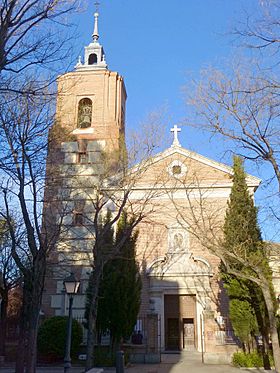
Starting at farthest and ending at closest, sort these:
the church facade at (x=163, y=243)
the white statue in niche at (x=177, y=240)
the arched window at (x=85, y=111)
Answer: the arched window at (x=85, y=111), the white statue in niche at (x=177, y=240), the church facade at (x=163, y=243)

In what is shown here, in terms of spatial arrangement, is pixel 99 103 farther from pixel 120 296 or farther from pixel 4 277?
pixel 120 296

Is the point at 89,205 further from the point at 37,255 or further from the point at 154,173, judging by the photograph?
the point at 37,255

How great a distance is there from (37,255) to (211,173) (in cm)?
1453

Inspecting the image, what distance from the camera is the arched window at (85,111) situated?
86.4 ft

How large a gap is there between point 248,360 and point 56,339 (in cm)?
784

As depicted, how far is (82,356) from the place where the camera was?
60.6ft

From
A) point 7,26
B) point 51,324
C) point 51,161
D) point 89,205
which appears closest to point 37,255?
point 51,161

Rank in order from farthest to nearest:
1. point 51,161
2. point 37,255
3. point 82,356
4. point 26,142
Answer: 1. point 82,356
2. point 51,161
3. point 37,255
4. point 26,142

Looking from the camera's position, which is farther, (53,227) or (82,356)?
(82,356)

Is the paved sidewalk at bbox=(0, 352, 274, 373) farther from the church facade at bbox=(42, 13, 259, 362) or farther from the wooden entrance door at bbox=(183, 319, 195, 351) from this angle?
the wooden entrance door at bbox=(183, 319, 195, 351)

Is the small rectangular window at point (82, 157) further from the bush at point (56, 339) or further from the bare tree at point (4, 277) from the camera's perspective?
the bush at point (56, 339)

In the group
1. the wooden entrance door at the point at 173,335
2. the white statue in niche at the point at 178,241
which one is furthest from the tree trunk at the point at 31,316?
the white statue in niche at the point at 178,241

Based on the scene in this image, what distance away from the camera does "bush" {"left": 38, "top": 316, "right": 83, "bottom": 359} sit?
18.9 metres

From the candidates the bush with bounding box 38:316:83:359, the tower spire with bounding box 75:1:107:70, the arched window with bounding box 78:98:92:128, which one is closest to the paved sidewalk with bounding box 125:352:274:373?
the bush with bounding box 38:316:83:359
